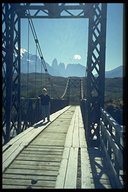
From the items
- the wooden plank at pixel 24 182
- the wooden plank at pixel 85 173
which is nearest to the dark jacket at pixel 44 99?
the wooden plank at pixel 85 173

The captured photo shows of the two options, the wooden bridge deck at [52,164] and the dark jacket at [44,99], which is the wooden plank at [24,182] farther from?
the dark jacket at [44,99]

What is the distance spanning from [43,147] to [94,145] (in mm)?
1527

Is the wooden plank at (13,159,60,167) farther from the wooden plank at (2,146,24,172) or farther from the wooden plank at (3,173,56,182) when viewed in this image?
the wooden plank at (3,173,56,182)

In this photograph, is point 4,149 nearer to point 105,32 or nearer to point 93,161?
point 93,161

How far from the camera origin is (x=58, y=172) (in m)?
5.99

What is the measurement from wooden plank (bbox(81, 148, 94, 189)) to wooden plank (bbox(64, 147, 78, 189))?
0.15m

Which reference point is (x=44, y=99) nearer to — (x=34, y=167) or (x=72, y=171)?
(x=34, y=167)

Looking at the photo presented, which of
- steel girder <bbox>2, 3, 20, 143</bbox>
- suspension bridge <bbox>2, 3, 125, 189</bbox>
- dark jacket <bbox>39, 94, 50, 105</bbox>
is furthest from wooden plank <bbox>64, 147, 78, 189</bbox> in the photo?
dark jacket <bbox>39, 94, 50, 105</bbox>

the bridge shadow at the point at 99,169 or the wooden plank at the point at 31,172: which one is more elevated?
the wooden plank at the point at 31,172

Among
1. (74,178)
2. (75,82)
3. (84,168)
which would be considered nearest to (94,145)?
(84,168)

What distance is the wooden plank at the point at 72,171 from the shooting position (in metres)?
5.35

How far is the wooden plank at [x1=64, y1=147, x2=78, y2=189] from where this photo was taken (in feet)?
17.6

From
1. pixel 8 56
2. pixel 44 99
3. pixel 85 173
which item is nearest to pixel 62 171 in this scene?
pixel 85 173

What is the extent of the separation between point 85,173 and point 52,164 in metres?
0.92
